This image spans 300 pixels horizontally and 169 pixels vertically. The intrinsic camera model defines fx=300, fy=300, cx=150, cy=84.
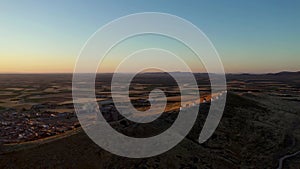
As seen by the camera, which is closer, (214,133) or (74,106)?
(214,133)

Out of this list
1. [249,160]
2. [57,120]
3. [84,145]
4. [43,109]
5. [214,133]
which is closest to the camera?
[84,145]

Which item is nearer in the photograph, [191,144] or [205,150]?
[191,144]

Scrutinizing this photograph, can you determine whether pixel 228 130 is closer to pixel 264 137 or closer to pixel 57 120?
pixel 264 137

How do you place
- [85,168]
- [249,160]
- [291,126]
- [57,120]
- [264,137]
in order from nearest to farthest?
[85,168]
[249,160]
[264,137]
[291,126]
[57,120]

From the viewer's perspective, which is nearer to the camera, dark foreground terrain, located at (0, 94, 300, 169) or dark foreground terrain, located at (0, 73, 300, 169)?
dark foreground terrain, located at (0, 94, 300, 169)

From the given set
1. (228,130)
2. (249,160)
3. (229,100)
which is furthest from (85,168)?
(229,100)

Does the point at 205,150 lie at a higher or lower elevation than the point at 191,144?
lower

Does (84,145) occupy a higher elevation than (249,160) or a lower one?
higher

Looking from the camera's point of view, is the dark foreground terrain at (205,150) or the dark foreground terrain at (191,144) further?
the dark foreground terrain at (191,144)

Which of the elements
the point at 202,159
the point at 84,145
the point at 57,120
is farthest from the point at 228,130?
the point at 57,120
